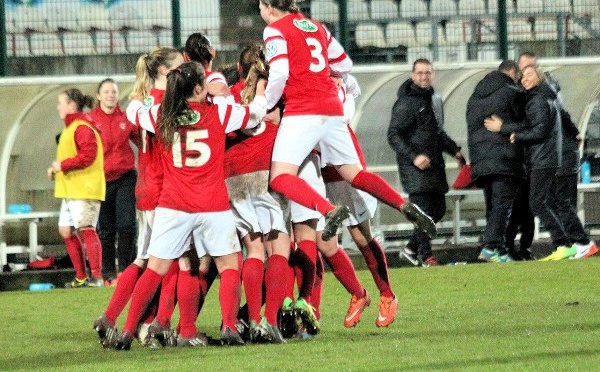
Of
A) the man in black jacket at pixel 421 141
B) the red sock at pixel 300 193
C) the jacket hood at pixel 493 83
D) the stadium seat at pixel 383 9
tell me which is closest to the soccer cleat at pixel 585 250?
the man in black jacket at pixel 421 141

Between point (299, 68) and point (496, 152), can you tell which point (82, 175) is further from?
point (299, 68)

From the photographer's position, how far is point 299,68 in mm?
9164

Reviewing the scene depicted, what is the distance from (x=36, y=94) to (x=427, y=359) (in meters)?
9.78

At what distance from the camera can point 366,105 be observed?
17.5m

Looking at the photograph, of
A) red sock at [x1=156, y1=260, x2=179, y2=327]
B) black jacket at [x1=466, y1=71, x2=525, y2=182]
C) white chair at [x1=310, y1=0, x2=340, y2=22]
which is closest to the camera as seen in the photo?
red sock at [x1=156, y1=260, x2=179, y2=327]

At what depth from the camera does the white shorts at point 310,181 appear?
927 centimetres

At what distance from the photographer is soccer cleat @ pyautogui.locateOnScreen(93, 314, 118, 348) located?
8.91 m

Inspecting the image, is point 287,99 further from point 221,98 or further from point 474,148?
point 474,148

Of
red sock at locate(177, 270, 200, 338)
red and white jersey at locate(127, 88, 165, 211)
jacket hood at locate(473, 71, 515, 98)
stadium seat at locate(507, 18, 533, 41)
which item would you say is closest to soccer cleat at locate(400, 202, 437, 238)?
red sock at locate(177, 270, 200, 338)

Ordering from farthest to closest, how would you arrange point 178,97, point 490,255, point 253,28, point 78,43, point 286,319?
point 253,28, point 78,43, point 490,255, point 286,319, point 178,97

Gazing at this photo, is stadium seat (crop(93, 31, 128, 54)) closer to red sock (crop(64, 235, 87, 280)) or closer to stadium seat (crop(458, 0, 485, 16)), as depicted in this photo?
red sock (crop(64, 235, 87, 280))

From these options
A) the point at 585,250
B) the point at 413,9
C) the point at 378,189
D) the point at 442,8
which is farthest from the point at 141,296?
the point at 442,8

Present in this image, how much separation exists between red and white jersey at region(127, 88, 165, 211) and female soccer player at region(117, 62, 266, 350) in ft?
0.56

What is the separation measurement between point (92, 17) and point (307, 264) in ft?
30.9
